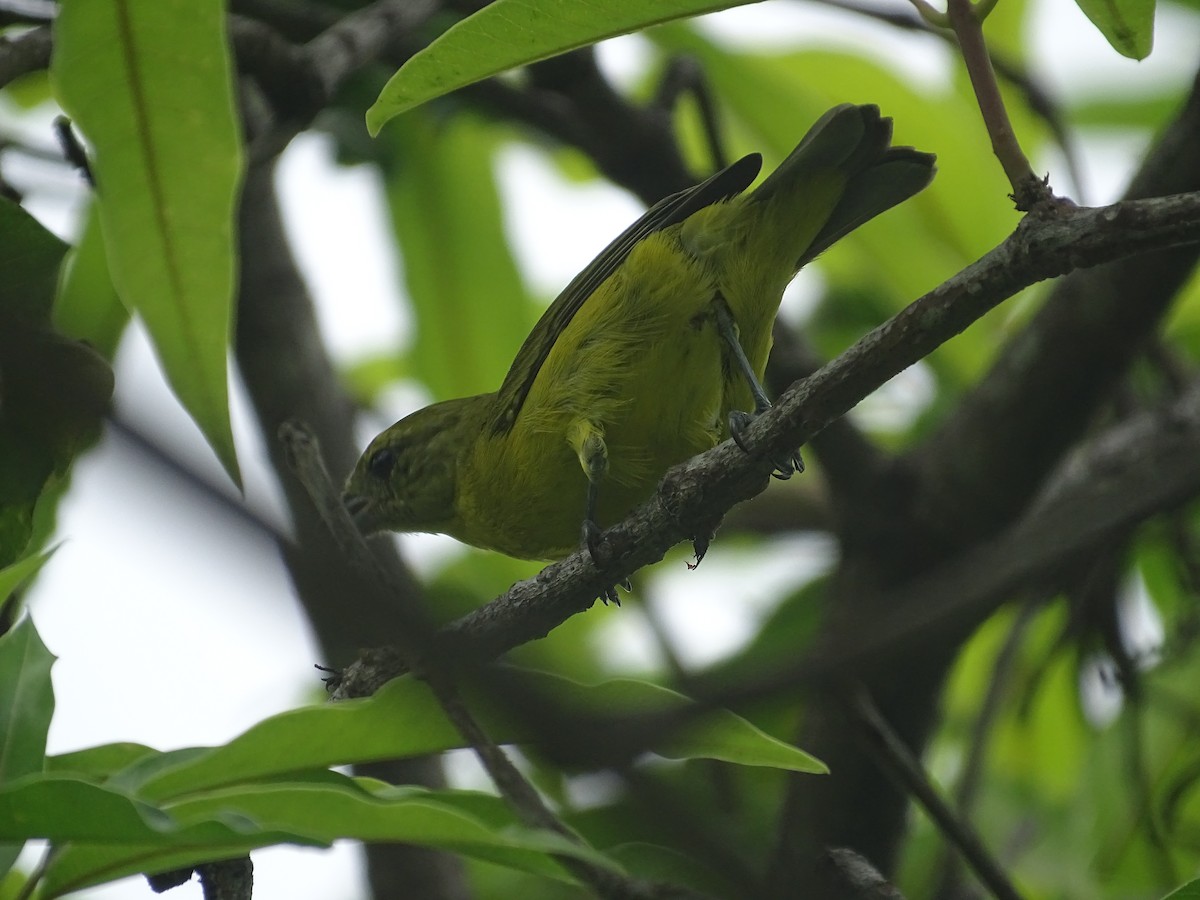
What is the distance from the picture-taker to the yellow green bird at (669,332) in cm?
372

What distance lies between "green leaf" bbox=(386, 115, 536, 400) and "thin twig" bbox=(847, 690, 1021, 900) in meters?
2.79

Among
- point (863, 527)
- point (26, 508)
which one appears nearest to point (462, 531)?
point (863, 527)

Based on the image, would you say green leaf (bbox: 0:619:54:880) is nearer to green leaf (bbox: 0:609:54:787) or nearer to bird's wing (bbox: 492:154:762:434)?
green leaf (bbox: 0:609:54:787)

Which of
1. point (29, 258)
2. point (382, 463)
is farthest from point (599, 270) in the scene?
point (29, 258)

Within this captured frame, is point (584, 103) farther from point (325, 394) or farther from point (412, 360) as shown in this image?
point (412, 360)

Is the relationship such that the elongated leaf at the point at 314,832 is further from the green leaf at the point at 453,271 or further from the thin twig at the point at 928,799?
the green leaf at the point at 453,271

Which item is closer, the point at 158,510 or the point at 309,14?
the point at 158,510

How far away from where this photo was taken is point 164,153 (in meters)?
2.52

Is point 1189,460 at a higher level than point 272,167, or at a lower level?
lower

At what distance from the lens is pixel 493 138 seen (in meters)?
5.60

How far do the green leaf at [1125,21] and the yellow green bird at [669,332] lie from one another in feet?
4.23

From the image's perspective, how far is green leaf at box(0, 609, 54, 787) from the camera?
2107 millimetres

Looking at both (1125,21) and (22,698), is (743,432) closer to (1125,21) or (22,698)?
(1125,21)

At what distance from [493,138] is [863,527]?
255 centimetres
